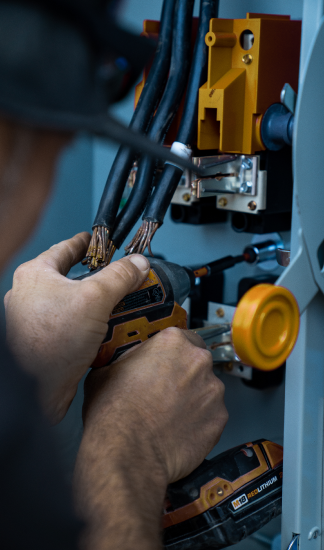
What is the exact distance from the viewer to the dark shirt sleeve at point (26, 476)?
352 mm

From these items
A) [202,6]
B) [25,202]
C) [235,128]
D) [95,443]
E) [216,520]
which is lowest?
[216,520]

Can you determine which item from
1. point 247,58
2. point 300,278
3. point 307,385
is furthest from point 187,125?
point 307,385

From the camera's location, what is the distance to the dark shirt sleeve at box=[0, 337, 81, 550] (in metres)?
0.35

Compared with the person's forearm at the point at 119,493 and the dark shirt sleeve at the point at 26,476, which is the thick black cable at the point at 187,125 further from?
the dark shirt sleeve at the point at 26,476

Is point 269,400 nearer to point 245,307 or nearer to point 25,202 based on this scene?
point 245,307

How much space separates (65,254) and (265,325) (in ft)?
1.33

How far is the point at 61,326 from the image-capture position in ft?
2.15

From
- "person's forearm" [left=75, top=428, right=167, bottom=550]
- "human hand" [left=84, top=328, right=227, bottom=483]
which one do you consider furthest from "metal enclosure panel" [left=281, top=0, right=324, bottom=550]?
"person's forearm" [left=75, top=428, right=167, bottom=550]

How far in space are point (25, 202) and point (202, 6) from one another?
734mm

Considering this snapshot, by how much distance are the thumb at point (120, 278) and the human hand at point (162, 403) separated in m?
0.09

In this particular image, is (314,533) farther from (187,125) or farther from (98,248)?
(187,125)

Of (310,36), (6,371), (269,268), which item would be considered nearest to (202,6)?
(310,36)

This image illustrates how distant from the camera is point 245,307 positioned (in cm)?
54

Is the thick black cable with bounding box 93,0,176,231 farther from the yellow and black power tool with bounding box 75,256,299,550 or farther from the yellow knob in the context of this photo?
the yellow knob
